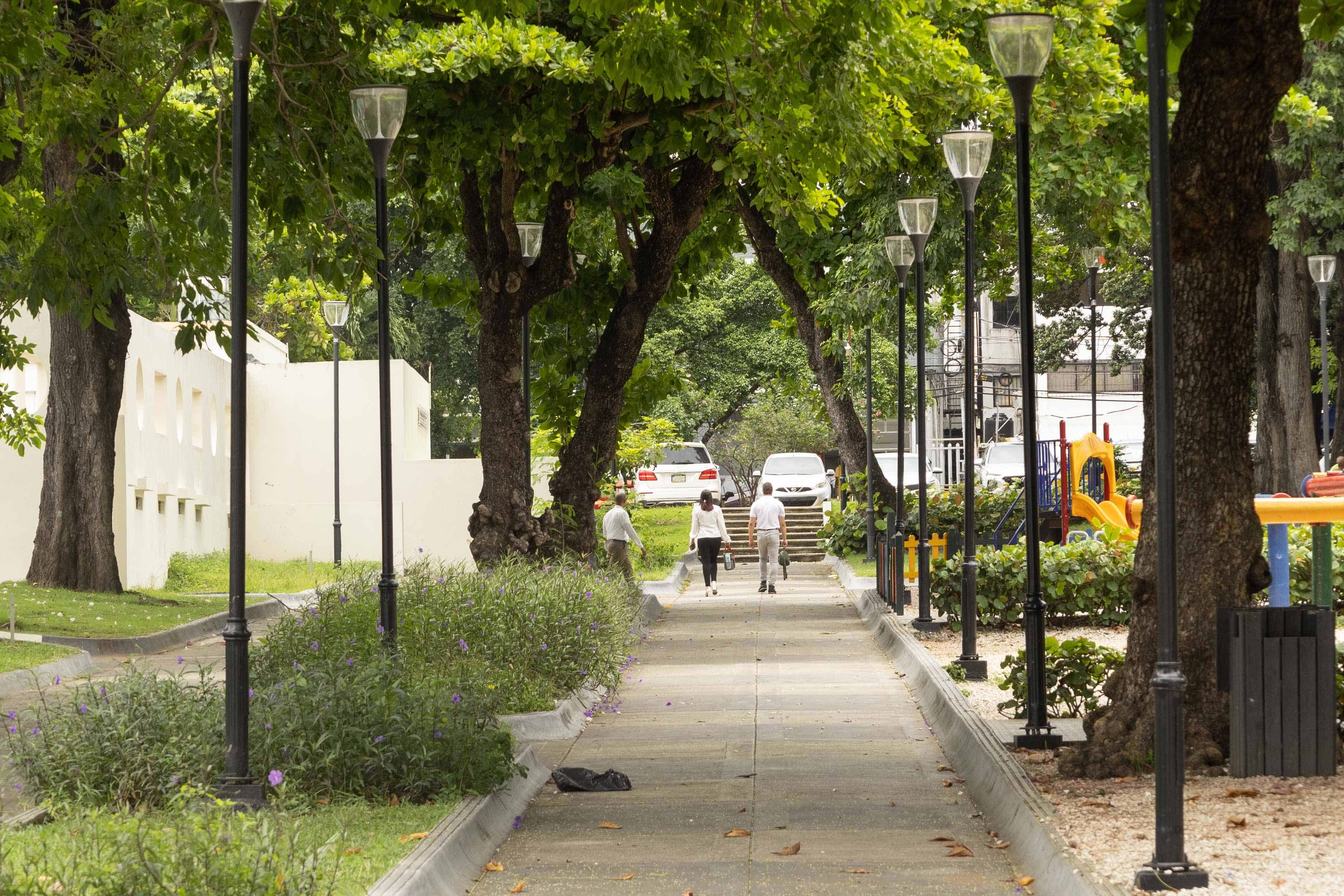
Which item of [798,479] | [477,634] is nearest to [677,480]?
[798,479]

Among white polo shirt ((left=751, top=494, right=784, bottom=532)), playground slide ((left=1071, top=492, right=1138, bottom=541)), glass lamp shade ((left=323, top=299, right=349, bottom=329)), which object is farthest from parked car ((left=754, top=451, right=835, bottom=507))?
playground slide ((left=1071, top=492, right=1138, bottom=541))

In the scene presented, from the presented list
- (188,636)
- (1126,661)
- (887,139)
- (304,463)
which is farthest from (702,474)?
(1126,661)

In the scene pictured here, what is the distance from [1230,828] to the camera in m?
7.06

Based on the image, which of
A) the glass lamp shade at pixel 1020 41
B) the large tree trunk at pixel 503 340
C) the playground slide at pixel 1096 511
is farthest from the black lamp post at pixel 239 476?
the playground slide at pixel 1096 511

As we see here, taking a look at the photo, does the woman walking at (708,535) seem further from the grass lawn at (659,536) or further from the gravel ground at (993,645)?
the gravel ground at (993,645)

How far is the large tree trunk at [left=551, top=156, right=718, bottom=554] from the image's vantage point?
802 inches

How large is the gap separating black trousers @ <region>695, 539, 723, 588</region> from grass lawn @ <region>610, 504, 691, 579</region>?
169cm

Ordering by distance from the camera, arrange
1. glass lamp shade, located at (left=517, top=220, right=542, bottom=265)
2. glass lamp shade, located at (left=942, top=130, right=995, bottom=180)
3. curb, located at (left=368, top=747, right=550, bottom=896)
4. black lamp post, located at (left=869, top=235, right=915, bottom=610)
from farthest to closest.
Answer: black lamp post, located at (left=869, top=235, right=915, bottom=610), glass lamp shade, located at (left=517, top=220, right=542, bottom=265), glass lamp shade, located at (left=942, top=130, right=995, bottom=180), curb, located at (left=368, top=747, right=550, bottom=896)

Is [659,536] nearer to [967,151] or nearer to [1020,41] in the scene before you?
[967,151]

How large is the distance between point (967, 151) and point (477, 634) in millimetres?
6394

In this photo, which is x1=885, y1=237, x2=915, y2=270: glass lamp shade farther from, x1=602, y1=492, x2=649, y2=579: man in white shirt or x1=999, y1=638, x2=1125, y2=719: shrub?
x1=999, y1=638, x2=1125, y2=719: shrub

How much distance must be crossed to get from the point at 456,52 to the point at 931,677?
23.9 ft

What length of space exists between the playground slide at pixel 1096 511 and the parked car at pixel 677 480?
23107mm

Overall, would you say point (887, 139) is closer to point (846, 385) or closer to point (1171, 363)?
point (1171, 363)
